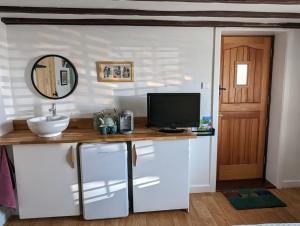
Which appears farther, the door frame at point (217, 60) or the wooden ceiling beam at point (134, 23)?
the door frame at point (217, 60)

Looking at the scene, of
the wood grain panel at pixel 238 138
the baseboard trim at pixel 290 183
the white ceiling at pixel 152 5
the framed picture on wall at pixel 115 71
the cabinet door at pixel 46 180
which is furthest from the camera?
the wood grain panel at pixel 238 138

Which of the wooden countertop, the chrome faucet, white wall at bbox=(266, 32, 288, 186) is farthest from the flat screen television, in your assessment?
white wall at bbox=(266, 32, 288, 186)

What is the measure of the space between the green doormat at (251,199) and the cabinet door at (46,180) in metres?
1.83

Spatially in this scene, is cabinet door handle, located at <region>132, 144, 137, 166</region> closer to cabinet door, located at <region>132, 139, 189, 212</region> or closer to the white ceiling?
cabinet door, located at <region>132, 139, 189, 212</region>

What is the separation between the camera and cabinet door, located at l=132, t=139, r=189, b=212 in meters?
2.54

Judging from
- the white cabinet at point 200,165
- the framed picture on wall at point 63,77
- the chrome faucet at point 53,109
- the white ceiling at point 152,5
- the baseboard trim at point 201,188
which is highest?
the white ceiling at point 152,5

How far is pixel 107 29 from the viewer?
276cm

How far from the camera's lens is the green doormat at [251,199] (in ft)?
9.38

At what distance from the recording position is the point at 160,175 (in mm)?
2600

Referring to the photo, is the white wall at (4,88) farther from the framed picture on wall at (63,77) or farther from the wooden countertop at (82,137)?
the framed picture on wall at (63,77)

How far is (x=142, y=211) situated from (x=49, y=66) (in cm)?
191

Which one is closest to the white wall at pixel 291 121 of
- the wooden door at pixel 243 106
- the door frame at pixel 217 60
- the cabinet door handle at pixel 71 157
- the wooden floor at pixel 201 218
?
the door frame at pixel 217 60

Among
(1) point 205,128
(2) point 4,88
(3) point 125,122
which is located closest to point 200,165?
(1) point 205,128

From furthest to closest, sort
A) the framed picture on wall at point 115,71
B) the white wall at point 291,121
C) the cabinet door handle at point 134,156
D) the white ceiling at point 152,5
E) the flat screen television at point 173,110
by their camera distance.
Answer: the white wall at point 291,121, the framed picture on wall at point 115,71, the flat screen television at point 173,110, the cabinet door handle at point 134,156, the white ceiling at point 152,5
